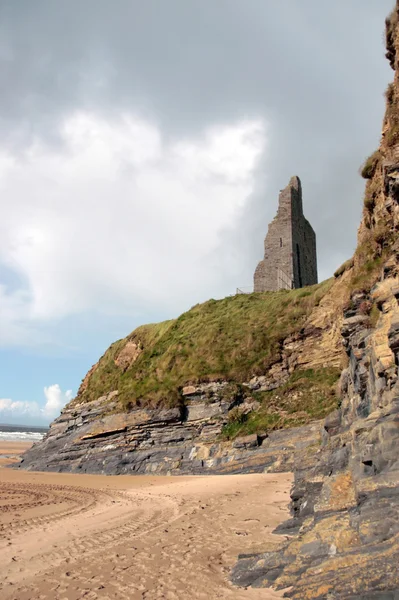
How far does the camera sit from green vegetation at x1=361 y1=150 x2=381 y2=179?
15.0 metres

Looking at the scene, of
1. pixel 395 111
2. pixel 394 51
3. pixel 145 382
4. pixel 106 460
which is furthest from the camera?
A: pixel 145 382

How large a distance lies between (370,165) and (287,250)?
24.5 meters

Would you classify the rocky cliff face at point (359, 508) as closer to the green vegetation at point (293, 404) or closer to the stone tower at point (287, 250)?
the green vegetation at point (293, 404)

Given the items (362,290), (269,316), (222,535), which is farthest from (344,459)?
(269,316)

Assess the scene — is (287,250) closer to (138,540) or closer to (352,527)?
(138,540)

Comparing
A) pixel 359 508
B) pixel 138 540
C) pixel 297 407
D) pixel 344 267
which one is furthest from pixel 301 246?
pixel 359 508

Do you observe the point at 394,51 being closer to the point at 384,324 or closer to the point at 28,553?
the point at 384,324

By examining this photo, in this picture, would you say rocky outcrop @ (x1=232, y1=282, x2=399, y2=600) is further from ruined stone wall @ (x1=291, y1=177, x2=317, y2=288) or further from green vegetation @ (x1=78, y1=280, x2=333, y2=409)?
ruined stone wall @ (x1=291, y1=177, x2=317, y2=288)

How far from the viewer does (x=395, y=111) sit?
512 inches

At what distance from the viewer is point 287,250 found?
39688 millimetres

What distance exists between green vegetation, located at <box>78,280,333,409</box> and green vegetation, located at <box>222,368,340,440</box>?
226 centimetres

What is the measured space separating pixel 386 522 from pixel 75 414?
2936cm

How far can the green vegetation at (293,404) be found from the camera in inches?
774

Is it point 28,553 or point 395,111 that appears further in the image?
point 395,111
